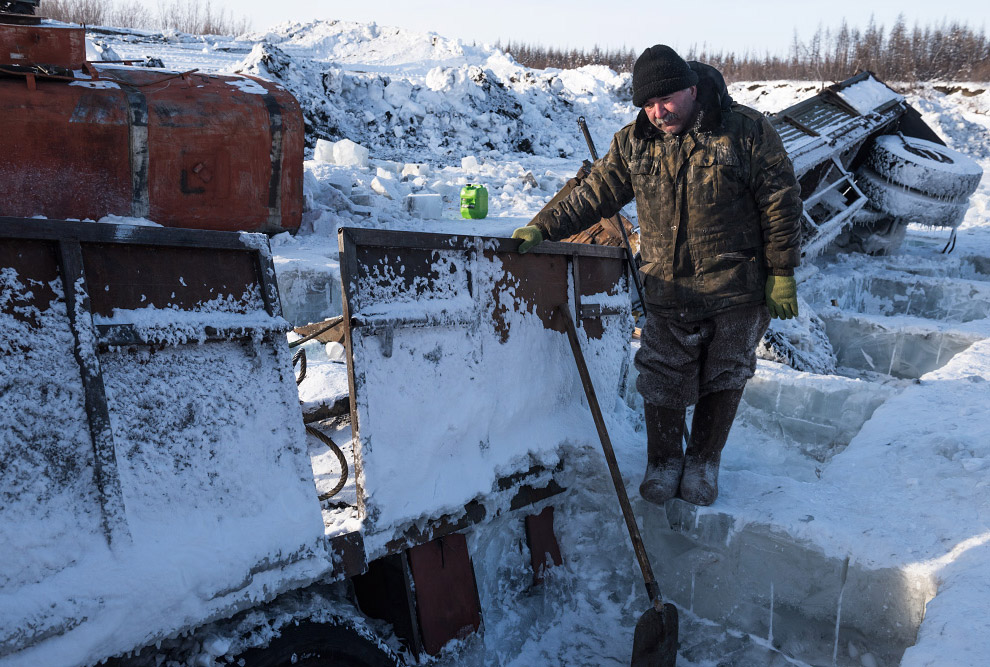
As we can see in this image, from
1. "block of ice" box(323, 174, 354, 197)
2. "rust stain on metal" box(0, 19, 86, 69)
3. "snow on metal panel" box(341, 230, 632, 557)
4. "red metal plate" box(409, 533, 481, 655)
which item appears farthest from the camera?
"block of ice" box(323, 174, 354, 197)

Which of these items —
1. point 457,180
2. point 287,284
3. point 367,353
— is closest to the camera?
point 367,353

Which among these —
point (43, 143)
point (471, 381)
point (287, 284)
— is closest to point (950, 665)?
point (471, 381)

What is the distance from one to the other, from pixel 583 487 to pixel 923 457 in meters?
1.48

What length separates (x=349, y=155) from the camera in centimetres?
1105

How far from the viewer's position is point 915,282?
791cm

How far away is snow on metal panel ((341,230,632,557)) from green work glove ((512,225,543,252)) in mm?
52

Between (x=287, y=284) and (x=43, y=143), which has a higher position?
(x=43, y=143)

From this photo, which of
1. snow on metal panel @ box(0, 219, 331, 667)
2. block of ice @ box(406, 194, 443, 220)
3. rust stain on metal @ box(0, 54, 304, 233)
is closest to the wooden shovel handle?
snow on metal panel @ box(0, 219, 331, 667)

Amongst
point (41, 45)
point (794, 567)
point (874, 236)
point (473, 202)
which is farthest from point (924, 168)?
point (41, 45)

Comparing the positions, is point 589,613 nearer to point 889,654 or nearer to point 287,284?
point 889,654

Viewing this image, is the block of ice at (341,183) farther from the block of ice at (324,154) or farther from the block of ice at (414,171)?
the block of ice at (414,171)

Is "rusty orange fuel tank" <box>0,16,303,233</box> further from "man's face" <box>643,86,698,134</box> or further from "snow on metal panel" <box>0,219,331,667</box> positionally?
"man's face" <box>643,86,698,134</box>

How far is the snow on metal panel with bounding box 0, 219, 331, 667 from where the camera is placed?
1557 mm

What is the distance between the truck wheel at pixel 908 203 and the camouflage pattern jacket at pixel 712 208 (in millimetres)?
7071
